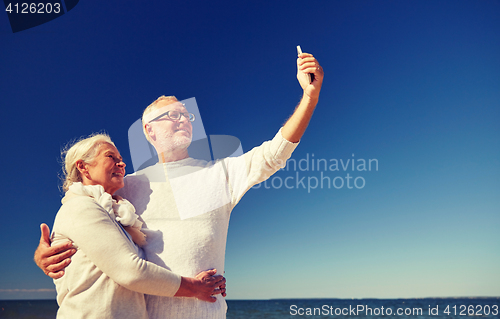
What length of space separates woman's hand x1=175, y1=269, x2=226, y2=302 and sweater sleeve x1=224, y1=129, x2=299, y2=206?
1.45 ft

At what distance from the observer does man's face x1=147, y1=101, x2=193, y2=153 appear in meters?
2.35

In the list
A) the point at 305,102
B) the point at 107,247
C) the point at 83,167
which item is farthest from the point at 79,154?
the point at 305,102

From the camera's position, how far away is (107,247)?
164 cm

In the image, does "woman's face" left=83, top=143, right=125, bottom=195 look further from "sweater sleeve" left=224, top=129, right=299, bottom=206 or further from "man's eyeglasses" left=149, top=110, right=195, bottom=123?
"sweater sleeve" left=224, top=129, right=299, bottom=206

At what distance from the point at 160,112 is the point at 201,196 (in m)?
0.62

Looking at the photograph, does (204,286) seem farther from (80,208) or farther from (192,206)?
(80,208)

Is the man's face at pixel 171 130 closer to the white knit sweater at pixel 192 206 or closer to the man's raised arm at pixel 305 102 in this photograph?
the white knit sweater at pixel 192 206

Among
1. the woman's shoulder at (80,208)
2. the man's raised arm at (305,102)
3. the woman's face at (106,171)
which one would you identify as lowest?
the woman's shoulder at (80,208)

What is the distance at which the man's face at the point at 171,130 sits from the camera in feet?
7.70

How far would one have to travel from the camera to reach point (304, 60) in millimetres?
2047

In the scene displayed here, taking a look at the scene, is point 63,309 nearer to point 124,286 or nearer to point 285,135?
point 124,286

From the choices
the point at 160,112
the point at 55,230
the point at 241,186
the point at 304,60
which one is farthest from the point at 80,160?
the point at 304,60

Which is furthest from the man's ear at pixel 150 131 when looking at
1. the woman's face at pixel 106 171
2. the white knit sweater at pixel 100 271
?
the white knit sweater at pixel 100 271

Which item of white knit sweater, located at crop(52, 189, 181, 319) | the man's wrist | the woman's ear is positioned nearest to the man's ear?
the woman's ear
